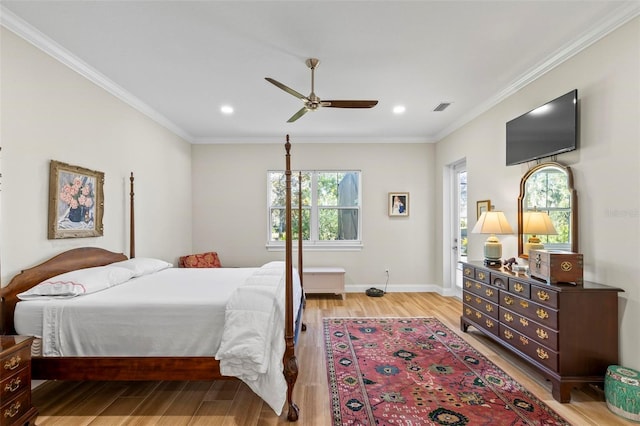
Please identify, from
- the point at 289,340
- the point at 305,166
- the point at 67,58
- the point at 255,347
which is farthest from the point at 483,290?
the point at 67,58

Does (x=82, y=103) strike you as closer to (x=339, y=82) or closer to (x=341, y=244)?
(x=339, y=82)

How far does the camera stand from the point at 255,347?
2.01 m

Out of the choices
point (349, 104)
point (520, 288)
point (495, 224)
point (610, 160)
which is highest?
point (349, 104)

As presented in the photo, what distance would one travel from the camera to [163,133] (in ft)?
15.1

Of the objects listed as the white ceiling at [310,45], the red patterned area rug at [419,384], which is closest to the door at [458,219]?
the white ceiling at [310,45]

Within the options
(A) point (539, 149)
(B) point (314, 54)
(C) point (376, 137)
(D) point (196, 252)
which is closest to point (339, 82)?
(B) point (314, 54)

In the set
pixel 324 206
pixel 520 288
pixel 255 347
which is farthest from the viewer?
pixel 324 206

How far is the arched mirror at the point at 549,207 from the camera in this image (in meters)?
2.72

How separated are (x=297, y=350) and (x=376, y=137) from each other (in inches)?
154

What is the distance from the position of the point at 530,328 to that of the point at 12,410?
3609mm

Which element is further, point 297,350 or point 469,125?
point 469,125

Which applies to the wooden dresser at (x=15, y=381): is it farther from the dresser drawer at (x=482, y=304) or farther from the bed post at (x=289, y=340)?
the dresser drawer at (x=482, y=304)

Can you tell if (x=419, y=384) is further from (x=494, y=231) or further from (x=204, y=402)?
(x=494, y=231)

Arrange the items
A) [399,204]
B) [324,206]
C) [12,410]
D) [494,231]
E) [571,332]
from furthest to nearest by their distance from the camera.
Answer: [324,206], [399,204], [494,231], [571,332], [12,410]
